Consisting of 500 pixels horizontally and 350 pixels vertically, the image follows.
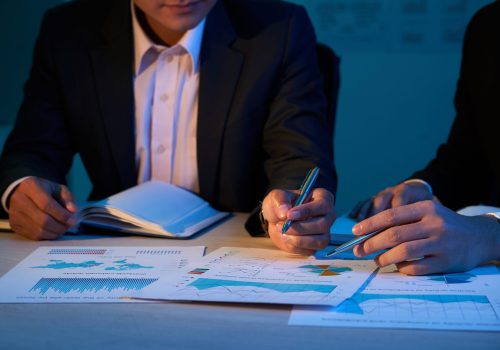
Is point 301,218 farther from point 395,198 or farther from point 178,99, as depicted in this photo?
point 178,99

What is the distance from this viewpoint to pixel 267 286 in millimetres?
1093

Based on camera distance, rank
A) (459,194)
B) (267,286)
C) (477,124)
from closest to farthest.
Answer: (267,286), (459,194), (477,124)

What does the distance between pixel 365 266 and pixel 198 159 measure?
826mm

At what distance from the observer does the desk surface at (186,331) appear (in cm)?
88

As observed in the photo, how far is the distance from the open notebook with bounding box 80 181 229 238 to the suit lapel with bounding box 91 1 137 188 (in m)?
0.28

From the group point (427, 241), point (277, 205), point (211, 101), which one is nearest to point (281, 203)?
point (277, 205)

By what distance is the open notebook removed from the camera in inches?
59.7

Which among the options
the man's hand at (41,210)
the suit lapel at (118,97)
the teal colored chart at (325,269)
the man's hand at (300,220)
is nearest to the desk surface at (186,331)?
the teal colored chart at (325,269)

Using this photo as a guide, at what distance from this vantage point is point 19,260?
134cm

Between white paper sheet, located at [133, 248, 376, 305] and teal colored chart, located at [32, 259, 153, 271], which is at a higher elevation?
white paper sheet, located at [133, 248, 376, 305]

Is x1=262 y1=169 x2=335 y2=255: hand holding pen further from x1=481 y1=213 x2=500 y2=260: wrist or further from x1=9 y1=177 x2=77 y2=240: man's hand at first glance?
x1=9 y1=177 x2=77 y2=240: man's hand

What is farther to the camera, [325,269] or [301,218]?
[301,218]

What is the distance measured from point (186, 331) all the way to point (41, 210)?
0.69 metres

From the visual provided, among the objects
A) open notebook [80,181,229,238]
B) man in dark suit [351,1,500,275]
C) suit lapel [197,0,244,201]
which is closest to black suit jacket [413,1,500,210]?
man in dark suit [351,1,500,275]
